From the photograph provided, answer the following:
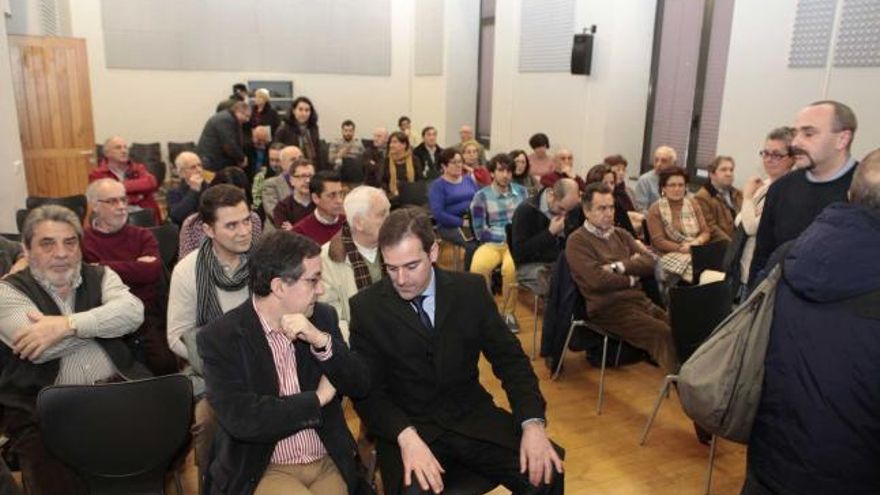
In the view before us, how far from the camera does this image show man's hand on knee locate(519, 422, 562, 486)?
7.07ft

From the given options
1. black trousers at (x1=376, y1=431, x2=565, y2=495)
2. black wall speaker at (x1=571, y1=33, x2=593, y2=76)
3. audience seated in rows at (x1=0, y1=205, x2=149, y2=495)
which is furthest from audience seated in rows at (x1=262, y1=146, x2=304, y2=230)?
black wall speaker at (x1=571, y1=33, x2=593, y2=76)

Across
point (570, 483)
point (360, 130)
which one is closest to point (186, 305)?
point (570, 483)

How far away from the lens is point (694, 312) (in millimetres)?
3209

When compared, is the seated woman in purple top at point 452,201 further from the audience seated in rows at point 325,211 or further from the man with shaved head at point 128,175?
the man with shaved head at point 128,175

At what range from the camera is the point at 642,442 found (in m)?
3.47

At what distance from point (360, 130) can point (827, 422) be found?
10304mm

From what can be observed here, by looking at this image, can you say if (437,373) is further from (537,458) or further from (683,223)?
(683,223)

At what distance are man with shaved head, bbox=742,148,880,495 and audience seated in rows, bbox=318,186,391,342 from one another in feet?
6.11

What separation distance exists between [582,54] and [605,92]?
53cm

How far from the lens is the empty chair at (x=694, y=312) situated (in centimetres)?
316

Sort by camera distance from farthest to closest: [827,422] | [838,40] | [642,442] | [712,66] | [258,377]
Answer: [712,66] < [838,40] < [642,442] < [258,377] < [827,422]

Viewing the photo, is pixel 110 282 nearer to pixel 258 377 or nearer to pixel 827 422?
pixel 258 377

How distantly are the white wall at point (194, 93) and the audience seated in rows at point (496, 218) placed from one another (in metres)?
6.43

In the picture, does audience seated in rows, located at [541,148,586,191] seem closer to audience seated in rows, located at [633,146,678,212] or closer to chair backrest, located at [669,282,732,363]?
audience seated in rows, located at [633,146,678,212]
